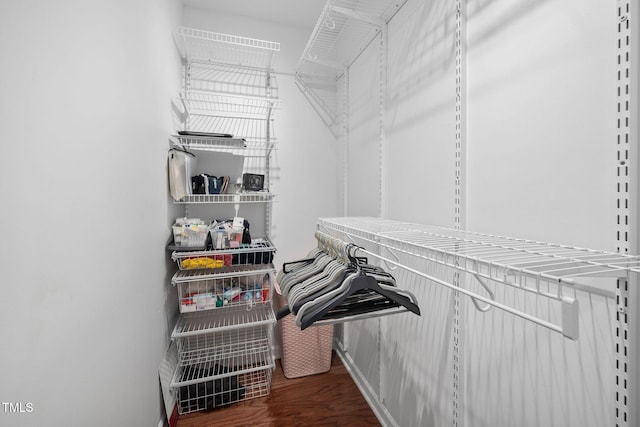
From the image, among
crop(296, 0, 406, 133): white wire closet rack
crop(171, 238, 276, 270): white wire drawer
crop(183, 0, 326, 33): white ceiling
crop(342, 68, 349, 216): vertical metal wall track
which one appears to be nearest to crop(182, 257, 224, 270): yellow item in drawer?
crop(171, 238, 276, 270): white wire drawer

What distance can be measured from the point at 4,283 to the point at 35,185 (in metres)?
0.24

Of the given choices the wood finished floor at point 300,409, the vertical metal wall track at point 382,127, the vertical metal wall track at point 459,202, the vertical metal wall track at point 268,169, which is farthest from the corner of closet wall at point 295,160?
the vertical metal wall track at point 459,202

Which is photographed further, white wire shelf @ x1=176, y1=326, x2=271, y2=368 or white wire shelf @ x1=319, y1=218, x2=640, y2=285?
white wire shelf @ x1=176, y1=326, x2=271, y2=368

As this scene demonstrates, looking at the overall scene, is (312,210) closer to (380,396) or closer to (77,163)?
(380,396)

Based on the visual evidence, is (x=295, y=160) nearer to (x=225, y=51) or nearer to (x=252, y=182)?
(x=252, y=182)

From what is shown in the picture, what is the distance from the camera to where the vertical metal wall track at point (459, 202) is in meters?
1.04

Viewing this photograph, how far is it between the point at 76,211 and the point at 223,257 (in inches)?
40.5

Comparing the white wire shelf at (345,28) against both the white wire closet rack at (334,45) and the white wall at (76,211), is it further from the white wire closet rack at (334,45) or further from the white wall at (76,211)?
the white wall at (76,211)

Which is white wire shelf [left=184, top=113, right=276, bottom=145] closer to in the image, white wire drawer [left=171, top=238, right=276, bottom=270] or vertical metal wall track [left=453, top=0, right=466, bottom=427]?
white wire drawer [left=171, top=238, right=276, bottom=270]

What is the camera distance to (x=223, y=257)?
1.79 m

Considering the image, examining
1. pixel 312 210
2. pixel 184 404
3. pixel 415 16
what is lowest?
pixel 184 404

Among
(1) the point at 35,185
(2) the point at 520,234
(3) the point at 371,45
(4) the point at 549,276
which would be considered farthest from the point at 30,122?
(3) the point at 371,45

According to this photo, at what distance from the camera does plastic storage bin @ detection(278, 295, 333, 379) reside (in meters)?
2.10

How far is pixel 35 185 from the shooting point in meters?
0.66
